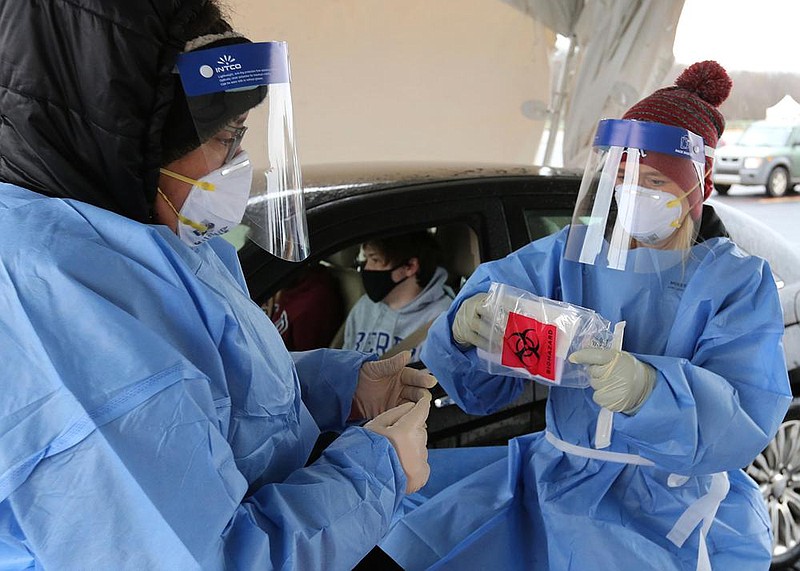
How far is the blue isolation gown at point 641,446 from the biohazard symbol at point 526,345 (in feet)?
0.73

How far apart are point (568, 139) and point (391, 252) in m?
2.42

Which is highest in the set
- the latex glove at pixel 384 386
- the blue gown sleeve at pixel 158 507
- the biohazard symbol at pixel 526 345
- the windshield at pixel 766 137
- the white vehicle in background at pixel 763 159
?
the blue gown sleeve at pixel 158 507

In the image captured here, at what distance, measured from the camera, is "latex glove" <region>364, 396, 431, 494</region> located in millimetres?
1210

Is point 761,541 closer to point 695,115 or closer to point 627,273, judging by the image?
point 627,273

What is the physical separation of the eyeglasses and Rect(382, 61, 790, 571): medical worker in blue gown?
2.61ft

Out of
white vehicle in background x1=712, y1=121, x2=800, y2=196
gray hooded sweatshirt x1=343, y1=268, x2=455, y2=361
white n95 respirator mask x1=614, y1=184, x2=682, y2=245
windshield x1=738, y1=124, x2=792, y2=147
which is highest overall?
white n95 respirator mask x1=614, y1=184, x2=682, y2=245

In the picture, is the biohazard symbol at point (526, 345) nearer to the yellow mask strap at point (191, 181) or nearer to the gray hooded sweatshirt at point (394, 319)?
the yellow mask strap at point (191, 181)

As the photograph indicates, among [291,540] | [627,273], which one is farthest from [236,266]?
[627,273]

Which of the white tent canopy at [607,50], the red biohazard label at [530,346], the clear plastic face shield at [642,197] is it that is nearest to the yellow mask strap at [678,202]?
the clear plastic face shield at [642,197]

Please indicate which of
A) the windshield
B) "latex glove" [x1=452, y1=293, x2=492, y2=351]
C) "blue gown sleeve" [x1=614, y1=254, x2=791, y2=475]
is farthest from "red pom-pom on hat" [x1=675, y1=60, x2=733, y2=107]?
the windshield

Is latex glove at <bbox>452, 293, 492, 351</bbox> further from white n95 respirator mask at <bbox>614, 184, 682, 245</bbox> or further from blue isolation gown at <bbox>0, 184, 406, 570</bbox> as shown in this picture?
blue isolation gown at <bbox>0, 184, 406, 570</bbox>

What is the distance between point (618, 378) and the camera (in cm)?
154

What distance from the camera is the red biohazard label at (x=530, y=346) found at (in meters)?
1.65

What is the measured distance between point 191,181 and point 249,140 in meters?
0.16
